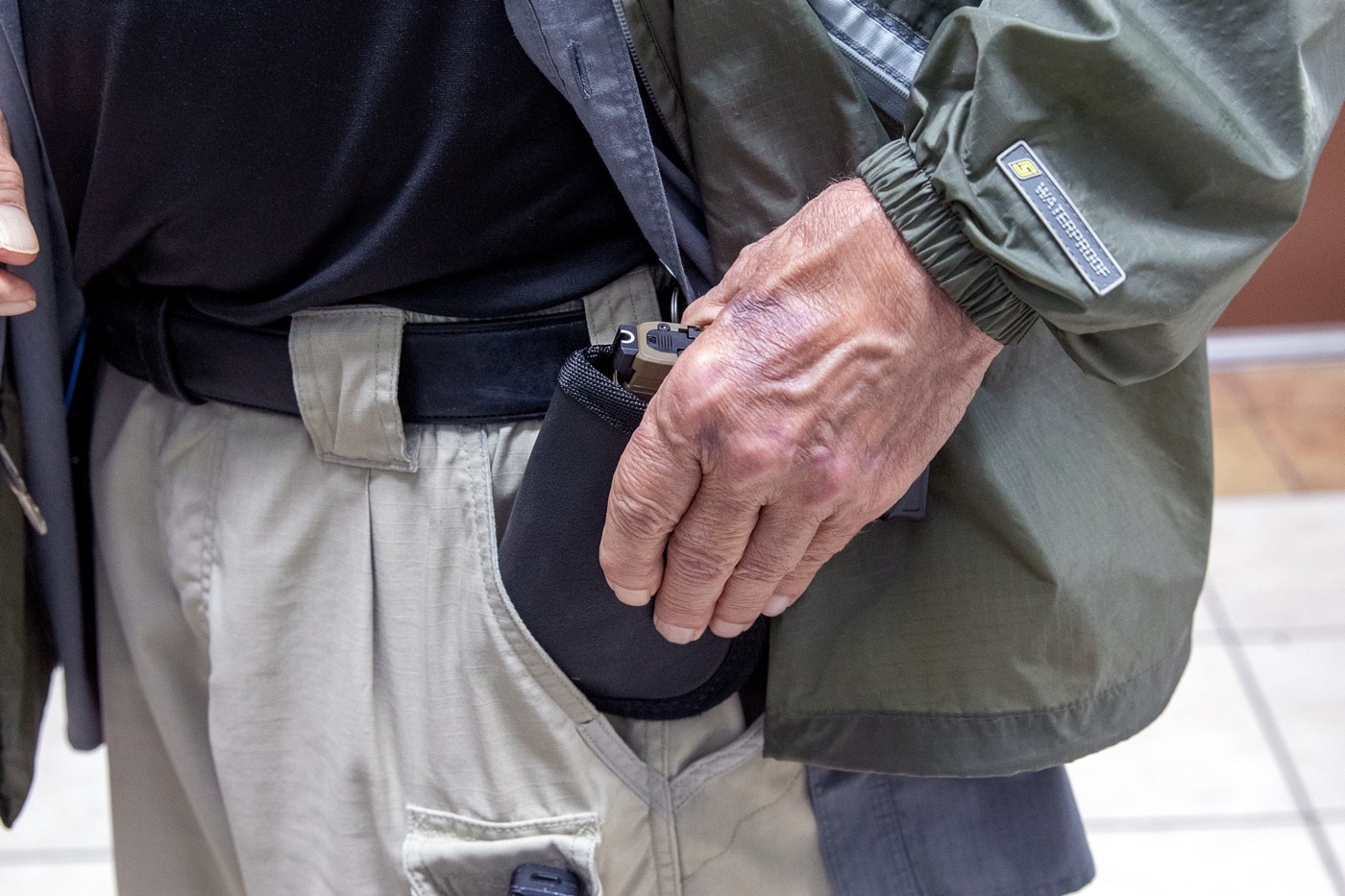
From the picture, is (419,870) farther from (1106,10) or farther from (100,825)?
(100,825)

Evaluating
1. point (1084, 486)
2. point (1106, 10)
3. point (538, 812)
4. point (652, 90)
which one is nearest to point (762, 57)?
point (652, 90)

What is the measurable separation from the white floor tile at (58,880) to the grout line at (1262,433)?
7.60 ft

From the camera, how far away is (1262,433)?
2.57 metres

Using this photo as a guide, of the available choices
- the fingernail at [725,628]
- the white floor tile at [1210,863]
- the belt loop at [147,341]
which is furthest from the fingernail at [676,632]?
the white floor tile at [1210,863]

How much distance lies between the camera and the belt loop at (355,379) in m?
0.71

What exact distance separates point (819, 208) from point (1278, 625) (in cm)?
184

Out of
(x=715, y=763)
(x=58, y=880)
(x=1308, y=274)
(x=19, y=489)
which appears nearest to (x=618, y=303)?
(x=715, y=763)

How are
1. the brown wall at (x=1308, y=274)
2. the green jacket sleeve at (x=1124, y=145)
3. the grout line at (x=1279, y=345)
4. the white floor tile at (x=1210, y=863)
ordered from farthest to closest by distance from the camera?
the grout line at (x=1279, y=345) < the brown wall at (x=1308, y=274) < the white floor tile at (x=1210, y=863) < the green jacket sleeve at (x=1124, y=145)

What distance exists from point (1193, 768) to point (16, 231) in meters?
1.76

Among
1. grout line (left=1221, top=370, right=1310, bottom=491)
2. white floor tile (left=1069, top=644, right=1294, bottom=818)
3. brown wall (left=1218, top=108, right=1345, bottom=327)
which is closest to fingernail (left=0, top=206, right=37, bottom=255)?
white floor tile (left=1069, top=644, right=1294, bottom=818)

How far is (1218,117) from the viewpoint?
21.3 inches

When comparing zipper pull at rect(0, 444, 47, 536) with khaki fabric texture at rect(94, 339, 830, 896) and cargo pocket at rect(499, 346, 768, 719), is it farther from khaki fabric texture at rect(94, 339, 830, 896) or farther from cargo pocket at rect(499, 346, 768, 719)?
cargo pocket at rect(499, 346, 768, 719)

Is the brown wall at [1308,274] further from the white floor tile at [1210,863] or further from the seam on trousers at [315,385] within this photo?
the seam on trousers at [315,385]

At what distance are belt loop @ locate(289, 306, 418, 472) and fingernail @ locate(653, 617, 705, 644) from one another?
19 cm
